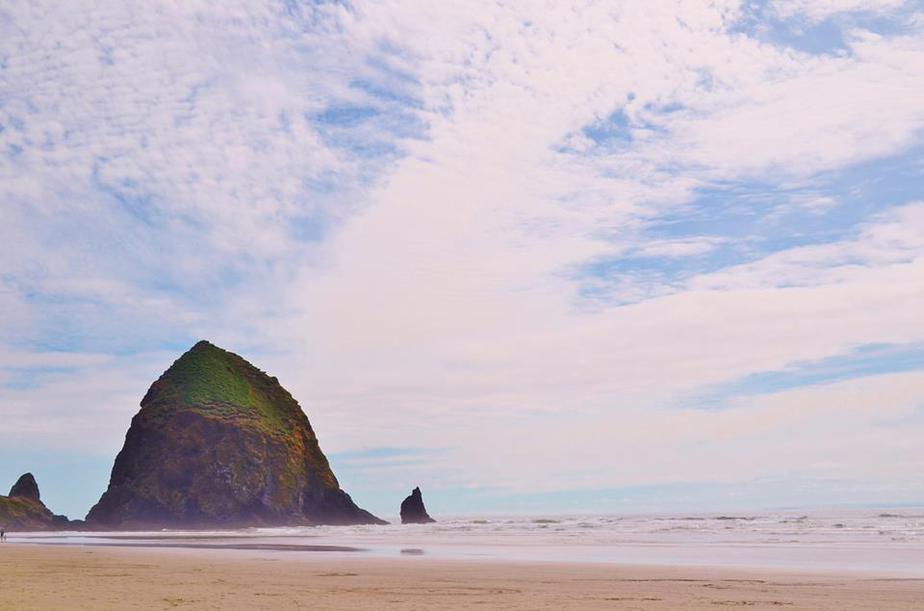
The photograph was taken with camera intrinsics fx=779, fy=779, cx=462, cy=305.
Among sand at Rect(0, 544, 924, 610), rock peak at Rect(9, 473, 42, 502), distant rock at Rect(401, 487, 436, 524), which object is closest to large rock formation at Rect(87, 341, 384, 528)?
distant rock at Rect(401, 487, 436, 524)

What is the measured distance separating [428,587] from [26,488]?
427 feet

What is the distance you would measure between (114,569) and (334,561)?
27.5ft

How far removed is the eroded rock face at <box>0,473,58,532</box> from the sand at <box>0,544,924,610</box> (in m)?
96.5

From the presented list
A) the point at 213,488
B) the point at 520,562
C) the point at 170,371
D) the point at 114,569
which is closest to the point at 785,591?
the point at 520,562

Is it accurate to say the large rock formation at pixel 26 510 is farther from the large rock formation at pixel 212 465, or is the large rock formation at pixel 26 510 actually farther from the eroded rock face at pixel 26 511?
the large rock formation at pixel 212 465

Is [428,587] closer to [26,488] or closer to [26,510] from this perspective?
[26,510]

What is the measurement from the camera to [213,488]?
10512cm

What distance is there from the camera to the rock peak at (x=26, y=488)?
125 m

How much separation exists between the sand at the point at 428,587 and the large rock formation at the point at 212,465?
8133cm

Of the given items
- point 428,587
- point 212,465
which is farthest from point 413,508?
point 428,587

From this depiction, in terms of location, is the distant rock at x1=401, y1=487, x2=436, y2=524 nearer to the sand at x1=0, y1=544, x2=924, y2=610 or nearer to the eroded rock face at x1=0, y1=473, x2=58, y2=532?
the eroded rock face at x1=0, y1=473, x2=58, y2=532

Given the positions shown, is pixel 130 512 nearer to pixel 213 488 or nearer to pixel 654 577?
pixel 213 488

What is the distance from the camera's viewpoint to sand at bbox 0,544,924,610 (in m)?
15.4

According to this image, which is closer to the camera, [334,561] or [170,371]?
[334,561]
